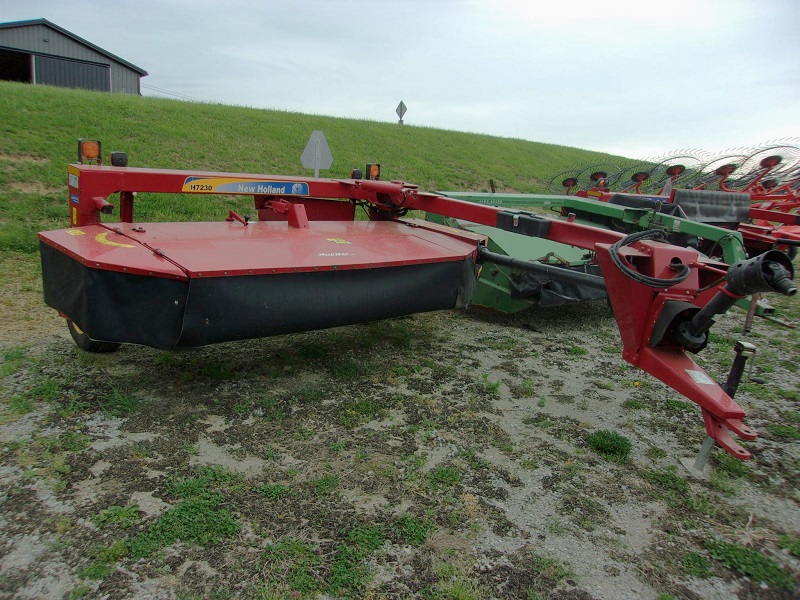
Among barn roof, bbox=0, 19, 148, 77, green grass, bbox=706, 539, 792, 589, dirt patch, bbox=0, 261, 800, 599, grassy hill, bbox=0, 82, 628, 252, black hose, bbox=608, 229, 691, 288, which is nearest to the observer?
dirt patch, bbox=0, 261, 800, 599

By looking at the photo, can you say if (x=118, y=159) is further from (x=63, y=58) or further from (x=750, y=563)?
(x=63, y=58)

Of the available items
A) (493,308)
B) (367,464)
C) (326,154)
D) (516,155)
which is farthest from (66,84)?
(367,464)

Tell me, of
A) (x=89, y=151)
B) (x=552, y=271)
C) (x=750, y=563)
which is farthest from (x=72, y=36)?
(x=750, y=563)

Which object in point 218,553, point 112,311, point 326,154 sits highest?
point 326,154

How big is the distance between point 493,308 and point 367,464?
287cm

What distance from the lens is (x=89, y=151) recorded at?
4.01 metres

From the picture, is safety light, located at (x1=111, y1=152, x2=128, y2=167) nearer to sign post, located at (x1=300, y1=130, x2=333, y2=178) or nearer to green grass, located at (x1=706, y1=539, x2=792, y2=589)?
sign post, located at (x1=300, y1=130, x2=333, y2=178)

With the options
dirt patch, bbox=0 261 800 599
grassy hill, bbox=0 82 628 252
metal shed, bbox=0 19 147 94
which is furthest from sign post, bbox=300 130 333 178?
metal shed, bbox=0 19 147 94

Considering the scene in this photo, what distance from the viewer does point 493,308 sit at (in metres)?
5.57

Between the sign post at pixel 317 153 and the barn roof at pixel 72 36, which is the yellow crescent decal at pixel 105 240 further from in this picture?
the barn roof at pixel 72 36

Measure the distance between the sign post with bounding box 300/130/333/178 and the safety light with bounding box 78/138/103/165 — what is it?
3183 millimetres

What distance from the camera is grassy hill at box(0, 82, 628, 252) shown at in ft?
26.8

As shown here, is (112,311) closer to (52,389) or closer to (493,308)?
(52,389)

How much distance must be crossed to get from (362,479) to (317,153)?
16.7 ft
